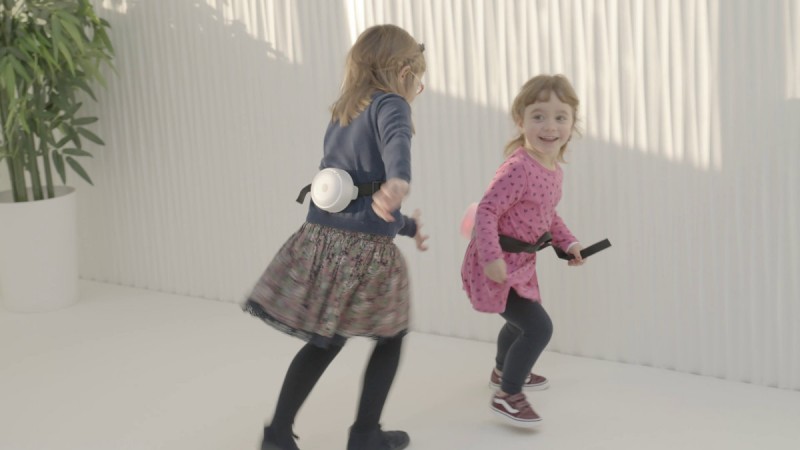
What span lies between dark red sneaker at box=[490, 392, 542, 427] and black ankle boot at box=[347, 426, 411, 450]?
256 millimetres

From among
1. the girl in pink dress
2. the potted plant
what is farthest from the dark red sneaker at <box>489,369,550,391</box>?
the potted plant

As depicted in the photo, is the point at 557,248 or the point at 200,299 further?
the point at 200,299

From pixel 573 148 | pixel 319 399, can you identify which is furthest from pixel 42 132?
pixel 573 148

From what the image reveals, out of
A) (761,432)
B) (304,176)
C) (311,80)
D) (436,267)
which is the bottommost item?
(761,432)

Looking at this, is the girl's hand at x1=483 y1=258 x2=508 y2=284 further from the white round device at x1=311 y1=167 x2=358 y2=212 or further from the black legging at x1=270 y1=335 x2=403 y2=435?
the white round device at x1=311 y1=167 x2=358 y2=212

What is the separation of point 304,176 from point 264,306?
1337 mm

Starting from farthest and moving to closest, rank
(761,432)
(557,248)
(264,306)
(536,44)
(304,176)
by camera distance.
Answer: (304,176) < (536,44) < (557,248) < (761,432) < (264,306)

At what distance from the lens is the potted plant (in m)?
3.68

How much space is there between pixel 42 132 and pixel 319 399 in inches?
64.1

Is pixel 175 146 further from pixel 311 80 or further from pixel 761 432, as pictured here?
pixel 761 432

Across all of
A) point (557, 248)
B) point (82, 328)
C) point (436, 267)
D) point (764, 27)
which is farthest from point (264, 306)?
point (82, 328)

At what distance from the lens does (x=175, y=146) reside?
3977mm

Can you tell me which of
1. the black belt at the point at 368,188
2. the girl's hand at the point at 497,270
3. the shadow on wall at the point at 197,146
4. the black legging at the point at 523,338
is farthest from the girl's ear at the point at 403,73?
the shadow on wall at the point at 197,146

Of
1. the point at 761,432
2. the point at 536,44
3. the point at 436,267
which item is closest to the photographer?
the point at 761,432
